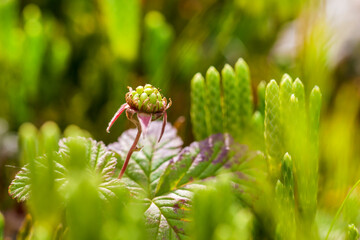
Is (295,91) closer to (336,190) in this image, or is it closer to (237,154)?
(237,154)

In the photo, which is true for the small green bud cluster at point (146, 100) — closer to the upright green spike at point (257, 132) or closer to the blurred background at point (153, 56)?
the upright green spike at point (257, 132)

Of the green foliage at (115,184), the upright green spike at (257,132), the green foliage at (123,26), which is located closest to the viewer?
the green foliage at (115,184)

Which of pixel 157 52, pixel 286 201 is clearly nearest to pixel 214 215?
pixel 286 201

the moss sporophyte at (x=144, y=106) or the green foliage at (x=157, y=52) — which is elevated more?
the green foliage at (x=157, y=52)

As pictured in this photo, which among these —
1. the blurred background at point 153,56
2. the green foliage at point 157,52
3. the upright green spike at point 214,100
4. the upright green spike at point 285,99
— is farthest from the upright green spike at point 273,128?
the green foliage at point 157,52

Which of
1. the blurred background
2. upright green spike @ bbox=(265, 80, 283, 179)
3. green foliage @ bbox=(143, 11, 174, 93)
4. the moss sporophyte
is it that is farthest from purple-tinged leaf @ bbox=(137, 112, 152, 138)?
green foliage @ bbox=(143, 11, 174, 93)

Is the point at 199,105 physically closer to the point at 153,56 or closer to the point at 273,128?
the point at 273,128

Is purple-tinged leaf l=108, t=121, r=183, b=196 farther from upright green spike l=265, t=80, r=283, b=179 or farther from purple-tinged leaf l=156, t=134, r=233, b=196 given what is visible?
upright green spike l=265, t=80, r=283, b=179
